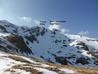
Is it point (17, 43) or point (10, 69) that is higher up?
point (17, 43)

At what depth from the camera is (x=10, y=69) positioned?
56.8 meters

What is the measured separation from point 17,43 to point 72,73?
131225 mm

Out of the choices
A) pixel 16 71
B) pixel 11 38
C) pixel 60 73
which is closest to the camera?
pixel 60 73

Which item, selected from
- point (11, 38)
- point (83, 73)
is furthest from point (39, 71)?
point (11, 38)

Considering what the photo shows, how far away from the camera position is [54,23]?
53.1 metres

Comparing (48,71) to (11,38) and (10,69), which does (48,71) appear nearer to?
(10,69)

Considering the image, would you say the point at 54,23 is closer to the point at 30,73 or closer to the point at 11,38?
the point at 30,73

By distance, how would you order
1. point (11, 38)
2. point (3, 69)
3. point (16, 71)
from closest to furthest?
point (16, 71) < point (3, 69) < point (11, 38)

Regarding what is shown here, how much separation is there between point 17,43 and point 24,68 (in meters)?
126

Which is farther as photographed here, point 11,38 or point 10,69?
point 11,38

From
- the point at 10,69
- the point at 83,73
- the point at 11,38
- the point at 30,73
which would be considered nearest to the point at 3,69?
the point at 10,69

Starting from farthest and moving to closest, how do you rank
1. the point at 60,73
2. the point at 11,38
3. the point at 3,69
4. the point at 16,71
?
the point at 11,38 < the point at 3,69 < the point at 16,71 < the point at 60,73

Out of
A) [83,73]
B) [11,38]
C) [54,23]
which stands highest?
[11,38]

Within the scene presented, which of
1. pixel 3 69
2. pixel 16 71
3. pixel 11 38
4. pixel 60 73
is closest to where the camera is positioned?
pixel 60 73
